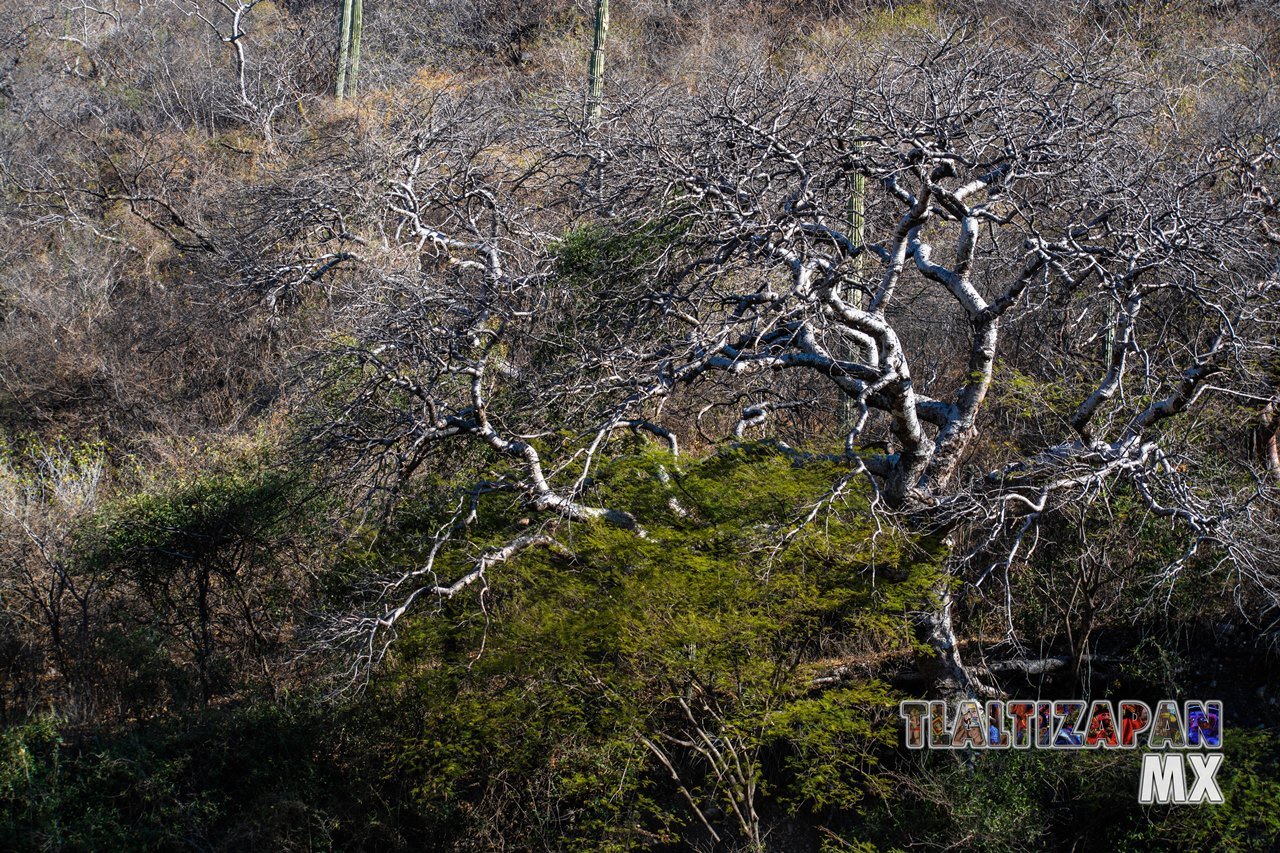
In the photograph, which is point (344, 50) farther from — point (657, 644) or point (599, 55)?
point (657, 644)

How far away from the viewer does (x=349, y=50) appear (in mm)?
22547

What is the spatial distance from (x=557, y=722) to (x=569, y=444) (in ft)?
7.17

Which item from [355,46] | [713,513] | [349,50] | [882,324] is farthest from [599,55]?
[713,513]

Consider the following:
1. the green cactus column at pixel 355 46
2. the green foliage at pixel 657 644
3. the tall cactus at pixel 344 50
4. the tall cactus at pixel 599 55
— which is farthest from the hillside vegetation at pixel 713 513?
the green cactus column at pixel 355 46

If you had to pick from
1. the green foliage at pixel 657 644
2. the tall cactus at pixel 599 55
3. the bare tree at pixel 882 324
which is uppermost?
the tall cactus at pixel 599 55

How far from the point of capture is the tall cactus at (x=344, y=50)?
22266 mm

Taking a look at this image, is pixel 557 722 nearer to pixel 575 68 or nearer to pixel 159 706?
pixel 159 706

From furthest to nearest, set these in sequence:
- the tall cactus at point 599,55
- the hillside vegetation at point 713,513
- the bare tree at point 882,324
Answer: the tall cactus at point 599,55 < the hillside vegetation at point 713,513 < the bare tree at point 882,324

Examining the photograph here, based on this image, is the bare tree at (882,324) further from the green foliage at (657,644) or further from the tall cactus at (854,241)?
the green foliage at (657,644)

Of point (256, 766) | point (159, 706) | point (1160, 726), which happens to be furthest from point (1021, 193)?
point (159, 706)

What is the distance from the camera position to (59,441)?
16.7 m

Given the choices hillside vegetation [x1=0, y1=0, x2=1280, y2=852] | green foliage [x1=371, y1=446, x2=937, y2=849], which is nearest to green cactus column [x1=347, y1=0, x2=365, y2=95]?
hillside vegetation [x1=0, y1=0, x2=1280, y2=852]

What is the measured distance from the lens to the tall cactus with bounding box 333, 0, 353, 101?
22.3 m

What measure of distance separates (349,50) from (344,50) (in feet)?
0.62
